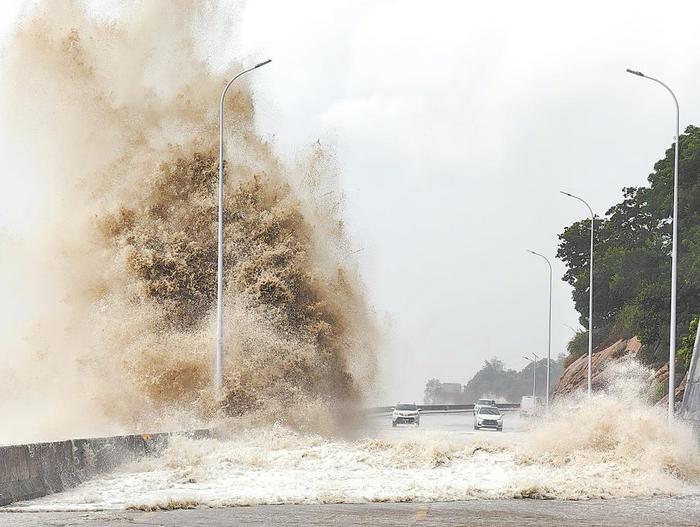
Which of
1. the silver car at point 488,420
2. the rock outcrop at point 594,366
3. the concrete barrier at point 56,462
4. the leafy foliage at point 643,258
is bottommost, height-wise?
the silver car at point 488,420

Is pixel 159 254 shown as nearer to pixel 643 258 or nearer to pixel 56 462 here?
pixel 56 462

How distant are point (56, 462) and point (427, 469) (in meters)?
6.09

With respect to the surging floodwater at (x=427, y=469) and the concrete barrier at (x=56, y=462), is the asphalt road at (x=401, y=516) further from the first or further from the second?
the concrete barrier at (x=56, y=462)

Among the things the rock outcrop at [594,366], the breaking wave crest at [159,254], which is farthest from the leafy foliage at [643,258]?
the breaking wave crest at [159,254]

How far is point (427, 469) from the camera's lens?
19.3 meters

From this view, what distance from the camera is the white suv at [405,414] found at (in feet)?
193

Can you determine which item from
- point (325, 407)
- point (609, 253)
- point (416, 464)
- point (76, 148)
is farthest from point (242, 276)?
point (609, 253)

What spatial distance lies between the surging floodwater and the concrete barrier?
312mm

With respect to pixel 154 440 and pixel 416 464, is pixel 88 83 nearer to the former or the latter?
pixel 154 440

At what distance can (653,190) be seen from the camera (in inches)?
2689

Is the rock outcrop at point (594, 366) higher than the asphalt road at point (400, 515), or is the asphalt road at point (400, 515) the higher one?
the rock outcrop at point (594, 366)

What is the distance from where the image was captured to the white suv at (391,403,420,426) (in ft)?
193

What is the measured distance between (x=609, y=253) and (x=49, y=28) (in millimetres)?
50111

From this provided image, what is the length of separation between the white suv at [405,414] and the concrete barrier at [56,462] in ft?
127
